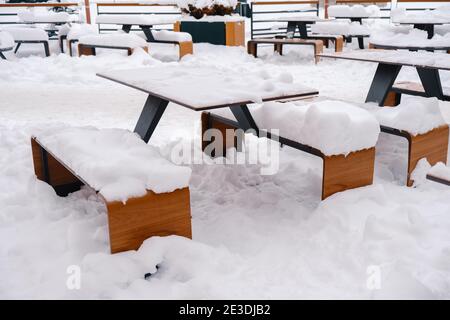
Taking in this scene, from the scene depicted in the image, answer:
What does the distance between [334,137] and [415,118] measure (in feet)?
2.44

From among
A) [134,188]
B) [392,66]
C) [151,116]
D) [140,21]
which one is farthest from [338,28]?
[134,188]

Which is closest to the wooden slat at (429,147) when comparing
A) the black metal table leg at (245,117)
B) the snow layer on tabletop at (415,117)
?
the snow layer on tabletop at (415,117)

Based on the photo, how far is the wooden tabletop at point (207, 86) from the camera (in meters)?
2.61

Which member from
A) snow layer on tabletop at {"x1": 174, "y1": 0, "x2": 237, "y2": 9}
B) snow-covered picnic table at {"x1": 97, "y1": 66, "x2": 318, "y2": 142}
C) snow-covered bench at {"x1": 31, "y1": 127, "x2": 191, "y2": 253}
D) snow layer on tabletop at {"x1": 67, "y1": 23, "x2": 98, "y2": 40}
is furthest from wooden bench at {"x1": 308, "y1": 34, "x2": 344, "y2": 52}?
snow-covered bench at {"x1": 31, "y1": 127, "x2": 191, "y2": 253}

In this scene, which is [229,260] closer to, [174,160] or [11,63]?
[174,160]

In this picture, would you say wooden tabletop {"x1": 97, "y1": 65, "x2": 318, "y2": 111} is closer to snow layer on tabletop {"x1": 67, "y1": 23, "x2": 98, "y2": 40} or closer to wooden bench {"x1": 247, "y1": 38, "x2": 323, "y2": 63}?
wooden bench {"x1": 247, "y1": 38, "x2": 323, "y2": 63}

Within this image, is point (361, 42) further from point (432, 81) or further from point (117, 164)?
point (117, 164)

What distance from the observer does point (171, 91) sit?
2877 mm

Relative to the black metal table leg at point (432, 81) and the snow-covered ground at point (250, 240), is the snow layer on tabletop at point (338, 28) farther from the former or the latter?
the snow-covered ground at point (250, 240)

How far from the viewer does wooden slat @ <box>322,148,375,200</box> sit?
9.43 feet

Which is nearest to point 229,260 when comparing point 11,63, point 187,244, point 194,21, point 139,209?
point 187,244

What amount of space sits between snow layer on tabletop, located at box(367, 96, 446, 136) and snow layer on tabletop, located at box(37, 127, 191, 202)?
5.12 feet

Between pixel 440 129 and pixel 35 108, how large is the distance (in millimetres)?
4010
